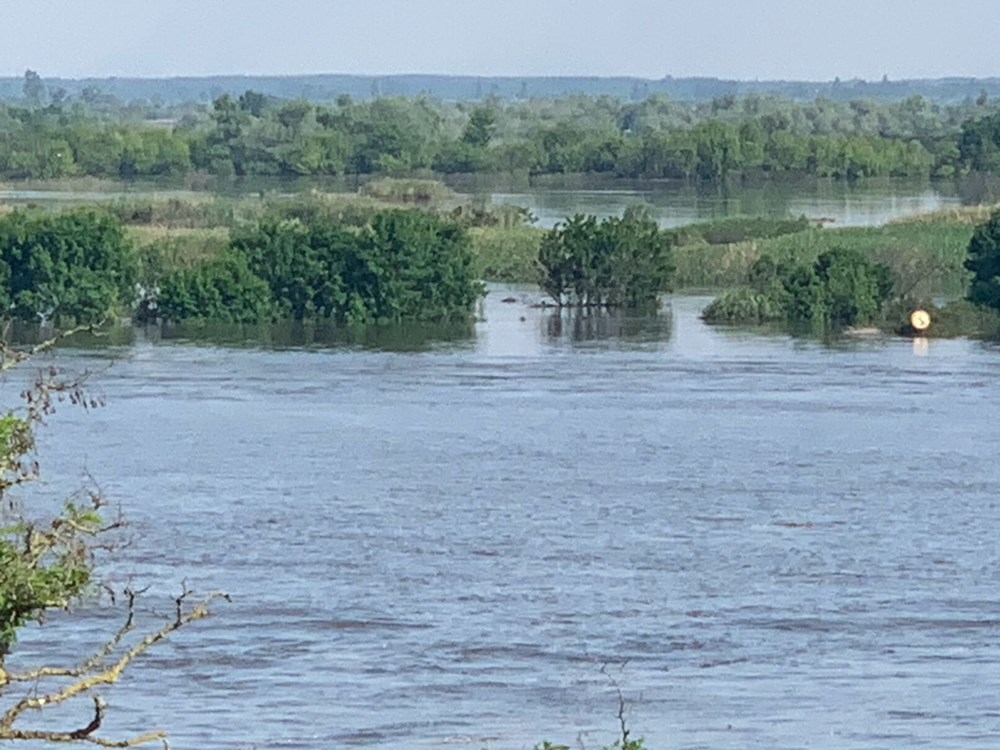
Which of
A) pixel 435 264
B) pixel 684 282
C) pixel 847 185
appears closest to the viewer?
pixel 435 264

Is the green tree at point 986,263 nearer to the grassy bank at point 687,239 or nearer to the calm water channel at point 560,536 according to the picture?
the calm water channel at point 560,536

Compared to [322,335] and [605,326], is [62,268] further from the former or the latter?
[605,326]

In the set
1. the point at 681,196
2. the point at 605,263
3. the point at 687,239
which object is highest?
the point at 605,263

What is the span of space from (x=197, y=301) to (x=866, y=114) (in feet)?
401

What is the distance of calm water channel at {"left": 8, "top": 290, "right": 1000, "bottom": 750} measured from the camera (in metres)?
19.2

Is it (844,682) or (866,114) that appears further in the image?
(866,114)

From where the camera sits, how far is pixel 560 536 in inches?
1121

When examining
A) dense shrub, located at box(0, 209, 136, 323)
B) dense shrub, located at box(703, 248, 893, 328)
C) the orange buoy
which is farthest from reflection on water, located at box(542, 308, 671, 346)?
dense shrub, located at box(0, 209, 136, 323)

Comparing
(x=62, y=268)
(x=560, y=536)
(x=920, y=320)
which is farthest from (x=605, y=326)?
(x=560, y=536)

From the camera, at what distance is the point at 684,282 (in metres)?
57.3

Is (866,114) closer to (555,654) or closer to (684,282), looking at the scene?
(684,282)

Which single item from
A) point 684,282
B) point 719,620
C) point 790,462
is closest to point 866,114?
point 684,282

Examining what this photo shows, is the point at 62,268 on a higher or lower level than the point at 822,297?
higher

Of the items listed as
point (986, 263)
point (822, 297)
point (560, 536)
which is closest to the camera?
point (560, 536)
